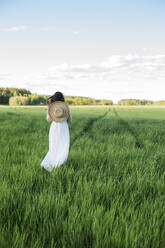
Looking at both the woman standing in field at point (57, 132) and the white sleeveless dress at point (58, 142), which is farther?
the white sleeveless dress at point (58, 142)

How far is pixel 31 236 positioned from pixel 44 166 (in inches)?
68.7

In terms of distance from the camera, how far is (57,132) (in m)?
3.68

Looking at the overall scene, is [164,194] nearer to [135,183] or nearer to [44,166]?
[135,183]

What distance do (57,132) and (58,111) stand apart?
0.50 metres

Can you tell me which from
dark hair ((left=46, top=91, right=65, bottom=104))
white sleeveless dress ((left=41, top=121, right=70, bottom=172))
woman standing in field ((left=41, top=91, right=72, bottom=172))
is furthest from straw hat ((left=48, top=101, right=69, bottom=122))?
white sleeveless dress ((left=41, top=121, right=70, bottom=172))

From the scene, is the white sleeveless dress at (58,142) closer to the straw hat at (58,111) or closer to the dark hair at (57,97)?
the straw hat at (58,111)

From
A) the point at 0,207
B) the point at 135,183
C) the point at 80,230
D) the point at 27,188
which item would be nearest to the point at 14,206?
the point at 0,207

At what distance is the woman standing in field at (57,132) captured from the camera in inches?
132

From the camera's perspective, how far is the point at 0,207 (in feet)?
6.27

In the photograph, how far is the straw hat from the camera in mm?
3326

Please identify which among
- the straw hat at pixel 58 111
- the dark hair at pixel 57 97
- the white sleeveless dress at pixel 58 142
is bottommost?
the white sleeveless dress at pixel 58 142

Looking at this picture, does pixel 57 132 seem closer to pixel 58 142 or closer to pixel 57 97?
pixel 58 142

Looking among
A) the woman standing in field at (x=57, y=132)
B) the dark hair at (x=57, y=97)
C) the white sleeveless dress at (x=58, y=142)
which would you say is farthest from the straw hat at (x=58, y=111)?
the white sleeveless dress at (x=58, y=142)

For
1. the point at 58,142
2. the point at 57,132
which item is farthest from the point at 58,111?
the point at 58,142
